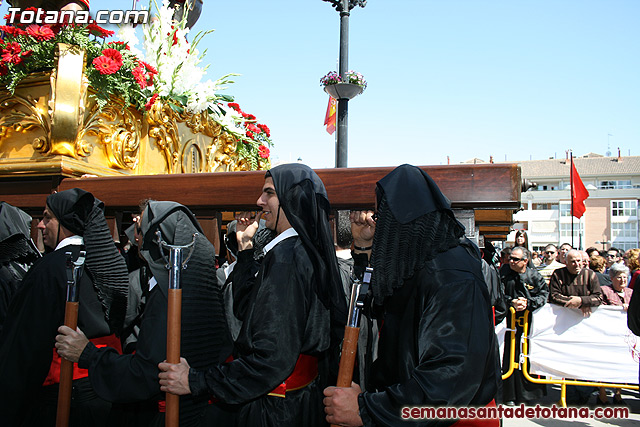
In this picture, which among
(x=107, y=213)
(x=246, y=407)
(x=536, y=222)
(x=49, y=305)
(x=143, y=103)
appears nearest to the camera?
(x=246, y=407)

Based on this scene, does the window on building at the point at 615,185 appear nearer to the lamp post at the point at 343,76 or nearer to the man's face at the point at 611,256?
the man's face at the point at 611,256

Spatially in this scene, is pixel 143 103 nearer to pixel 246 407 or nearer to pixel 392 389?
pixel 246 407

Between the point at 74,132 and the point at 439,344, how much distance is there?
315 centimetres

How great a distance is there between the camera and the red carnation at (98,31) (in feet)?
13.4

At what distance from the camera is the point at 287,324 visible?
2246 mm

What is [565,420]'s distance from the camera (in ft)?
22.4

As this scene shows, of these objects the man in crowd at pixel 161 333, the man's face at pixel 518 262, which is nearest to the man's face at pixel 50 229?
the man in crowd at pixel 161 333

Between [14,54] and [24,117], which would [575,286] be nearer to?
[24,117]

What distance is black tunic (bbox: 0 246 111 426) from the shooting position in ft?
8.81

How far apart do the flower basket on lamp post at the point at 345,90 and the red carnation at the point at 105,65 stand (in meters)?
3.98

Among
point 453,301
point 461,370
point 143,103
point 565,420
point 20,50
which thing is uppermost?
point 20,50

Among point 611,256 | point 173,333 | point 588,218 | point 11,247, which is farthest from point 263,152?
point 588,218

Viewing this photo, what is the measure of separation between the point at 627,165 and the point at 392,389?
214ft

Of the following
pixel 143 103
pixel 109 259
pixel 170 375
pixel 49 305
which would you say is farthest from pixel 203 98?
pixel 170 375
